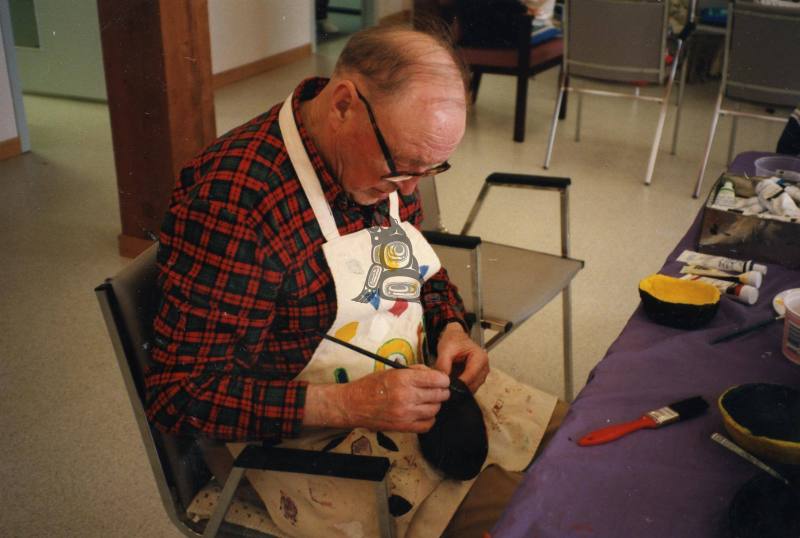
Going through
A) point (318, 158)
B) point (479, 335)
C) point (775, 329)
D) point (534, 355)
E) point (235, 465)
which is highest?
point (318, 158)

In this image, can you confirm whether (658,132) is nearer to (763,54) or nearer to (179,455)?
(763,54)

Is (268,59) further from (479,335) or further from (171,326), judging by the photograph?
(171,326)

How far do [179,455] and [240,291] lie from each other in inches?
12.4

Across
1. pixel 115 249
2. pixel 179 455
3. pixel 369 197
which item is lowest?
pixel 115 249

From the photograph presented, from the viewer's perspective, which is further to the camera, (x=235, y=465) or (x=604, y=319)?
(x=604, y=319)

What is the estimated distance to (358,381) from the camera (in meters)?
1.13

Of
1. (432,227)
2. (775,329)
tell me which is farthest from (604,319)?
(775,329)

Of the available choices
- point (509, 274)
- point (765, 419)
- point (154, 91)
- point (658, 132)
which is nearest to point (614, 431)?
point (765, 419)

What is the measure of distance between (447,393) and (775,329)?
0.52m

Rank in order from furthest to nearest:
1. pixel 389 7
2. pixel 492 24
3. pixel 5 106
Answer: pixel 389 7 → pixel 492 24 → pixel 5 106

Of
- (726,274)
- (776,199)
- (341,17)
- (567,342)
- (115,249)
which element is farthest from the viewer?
(341,17)

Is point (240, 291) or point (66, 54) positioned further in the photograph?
point (66, 54)

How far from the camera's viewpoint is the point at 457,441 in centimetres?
118

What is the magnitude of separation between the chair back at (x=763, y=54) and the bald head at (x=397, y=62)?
2.90 m
